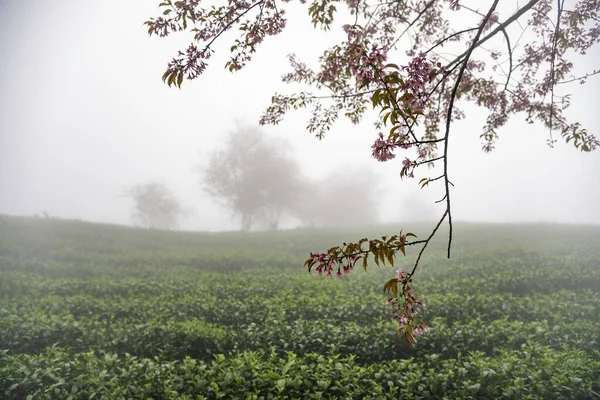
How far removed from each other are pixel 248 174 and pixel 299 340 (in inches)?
1524

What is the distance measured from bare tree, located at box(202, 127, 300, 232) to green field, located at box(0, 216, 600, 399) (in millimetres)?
30990

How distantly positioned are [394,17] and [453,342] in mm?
5749

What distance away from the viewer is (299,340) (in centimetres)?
537

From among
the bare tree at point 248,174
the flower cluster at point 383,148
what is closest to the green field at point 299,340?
the flower cluster at point 383,148

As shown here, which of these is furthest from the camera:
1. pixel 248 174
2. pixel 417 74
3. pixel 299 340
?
pixel 248 174

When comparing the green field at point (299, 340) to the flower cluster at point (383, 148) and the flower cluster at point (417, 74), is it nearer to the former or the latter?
the flower cluster at point (383, 148)

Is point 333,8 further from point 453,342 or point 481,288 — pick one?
point 481,288

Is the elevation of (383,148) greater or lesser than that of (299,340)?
greater

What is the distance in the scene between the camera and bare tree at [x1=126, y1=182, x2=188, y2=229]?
180 ft

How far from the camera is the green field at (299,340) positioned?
3.93m

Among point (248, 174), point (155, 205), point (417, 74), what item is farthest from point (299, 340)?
point (155, 205)

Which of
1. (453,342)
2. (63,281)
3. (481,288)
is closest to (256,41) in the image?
(453,342)

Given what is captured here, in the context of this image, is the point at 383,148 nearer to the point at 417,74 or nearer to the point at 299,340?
the point at 417,74

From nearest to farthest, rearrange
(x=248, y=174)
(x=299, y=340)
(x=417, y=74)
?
(x=417, y=74) → (x=299, y=340) → (x=248, y=174)
